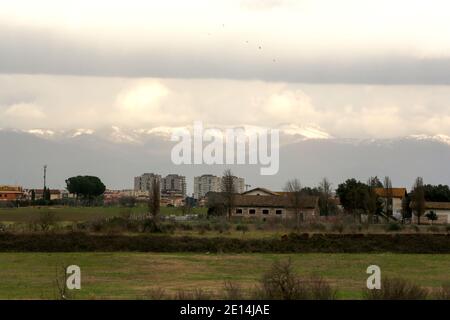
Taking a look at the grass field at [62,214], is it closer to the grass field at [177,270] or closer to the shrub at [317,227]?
the shrub at [317,227]

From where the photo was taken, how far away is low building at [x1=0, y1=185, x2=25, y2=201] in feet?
564

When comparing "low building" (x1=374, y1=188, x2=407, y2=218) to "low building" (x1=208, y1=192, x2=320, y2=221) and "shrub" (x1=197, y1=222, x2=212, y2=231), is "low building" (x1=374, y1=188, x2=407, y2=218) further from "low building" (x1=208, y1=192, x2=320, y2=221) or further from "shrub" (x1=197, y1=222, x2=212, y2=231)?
"shrub" (x1=197, y1=222, x2=212, y2=231)

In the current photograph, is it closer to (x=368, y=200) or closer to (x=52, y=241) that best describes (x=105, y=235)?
(x=52, y=241)

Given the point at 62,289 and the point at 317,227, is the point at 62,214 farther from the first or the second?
the point at 62,289

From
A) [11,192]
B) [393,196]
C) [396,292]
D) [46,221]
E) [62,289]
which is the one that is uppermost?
[11,192]

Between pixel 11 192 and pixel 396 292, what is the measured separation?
171 m

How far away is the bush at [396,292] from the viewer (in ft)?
48.8

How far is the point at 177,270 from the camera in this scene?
3478 centimetres

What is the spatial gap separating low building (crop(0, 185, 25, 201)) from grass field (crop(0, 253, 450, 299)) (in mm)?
133227

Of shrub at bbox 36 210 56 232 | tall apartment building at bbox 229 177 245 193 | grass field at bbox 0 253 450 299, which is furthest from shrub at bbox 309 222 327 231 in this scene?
tall apartment building at bbox 229 177 245 193

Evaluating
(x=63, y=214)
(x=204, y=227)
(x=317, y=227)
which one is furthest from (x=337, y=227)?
(x=63, y=214)
